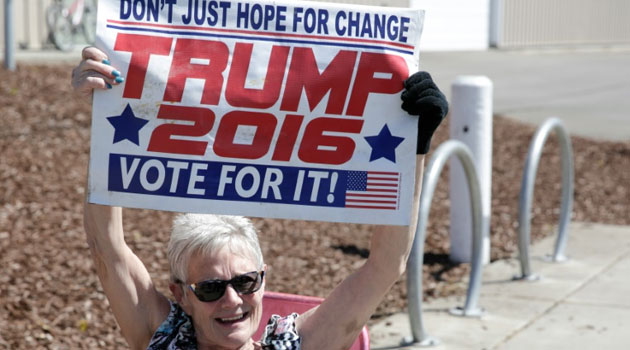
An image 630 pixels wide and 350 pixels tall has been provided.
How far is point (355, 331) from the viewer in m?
3.25

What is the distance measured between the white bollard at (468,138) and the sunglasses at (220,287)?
3613 millimetres

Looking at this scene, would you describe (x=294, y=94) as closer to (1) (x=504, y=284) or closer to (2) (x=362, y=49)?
(2) (x=362, y=49)

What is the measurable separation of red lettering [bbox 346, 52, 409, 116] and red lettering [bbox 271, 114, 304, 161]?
0.15 metres

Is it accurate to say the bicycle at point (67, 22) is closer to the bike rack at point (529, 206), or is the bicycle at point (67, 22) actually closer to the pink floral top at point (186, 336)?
the bike rack at point (529, 206)

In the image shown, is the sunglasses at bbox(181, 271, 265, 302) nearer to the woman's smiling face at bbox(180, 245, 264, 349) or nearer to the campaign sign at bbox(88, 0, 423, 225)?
the woman's smiling face at bbox(180, 245, 264, 349)

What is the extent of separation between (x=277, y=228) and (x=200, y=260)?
4.44 metres

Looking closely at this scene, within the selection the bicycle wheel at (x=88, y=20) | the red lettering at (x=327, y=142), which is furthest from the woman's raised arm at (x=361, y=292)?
the bicycle wheel at (x=88, y=20)

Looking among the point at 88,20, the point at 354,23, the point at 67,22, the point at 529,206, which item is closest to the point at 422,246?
the point at 529,206

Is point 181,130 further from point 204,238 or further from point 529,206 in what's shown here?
point 529,206

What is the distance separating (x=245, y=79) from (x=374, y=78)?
369 mm

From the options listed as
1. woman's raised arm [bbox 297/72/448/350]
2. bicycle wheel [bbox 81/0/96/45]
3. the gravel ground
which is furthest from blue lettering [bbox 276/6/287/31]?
bicycle wheel [bbox 81/0/96/45]

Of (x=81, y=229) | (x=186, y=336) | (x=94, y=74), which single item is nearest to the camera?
(x=94, y=74)

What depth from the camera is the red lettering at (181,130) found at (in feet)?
10.0

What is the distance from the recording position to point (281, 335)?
128 inches
